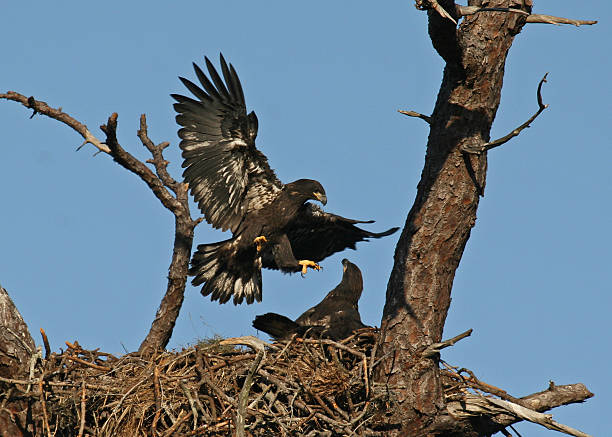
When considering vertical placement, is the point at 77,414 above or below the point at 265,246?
below

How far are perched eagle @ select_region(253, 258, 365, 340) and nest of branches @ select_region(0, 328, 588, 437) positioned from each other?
559mm

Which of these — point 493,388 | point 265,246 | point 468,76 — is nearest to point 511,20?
point 468,76

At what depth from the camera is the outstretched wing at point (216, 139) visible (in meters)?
8.28

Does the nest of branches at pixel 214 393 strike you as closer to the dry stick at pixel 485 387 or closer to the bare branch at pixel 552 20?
the dry stick at pixel 485 387

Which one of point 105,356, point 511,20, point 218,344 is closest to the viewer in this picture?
point 511,20

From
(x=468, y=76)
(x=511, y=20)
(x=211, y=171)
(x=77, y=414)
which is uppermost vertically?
(x=211, y=171)

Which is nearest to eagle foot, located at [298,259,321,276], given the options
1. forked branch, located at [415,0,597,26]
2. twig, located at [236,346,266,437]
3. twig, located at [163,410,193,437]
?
twig, located at [163,410,193,437]

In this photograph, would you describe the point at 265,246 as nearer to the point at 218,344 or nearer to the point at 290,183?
the point at 290,183

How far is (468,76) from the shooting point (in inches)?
194

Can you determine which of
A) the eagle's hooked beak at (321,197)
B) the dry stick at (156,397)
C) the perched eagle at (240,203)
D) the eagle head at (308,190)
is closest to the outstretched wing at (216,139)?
the perched eagle at (240,203)

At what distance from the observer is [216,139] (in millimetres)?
8383

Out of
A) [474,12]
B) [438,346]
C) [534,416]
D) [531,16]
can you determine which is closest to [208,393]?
[438,346]

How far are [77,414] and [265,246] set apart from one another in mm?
3854

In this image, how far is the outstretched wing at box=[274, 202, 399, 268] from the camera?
9305mm
